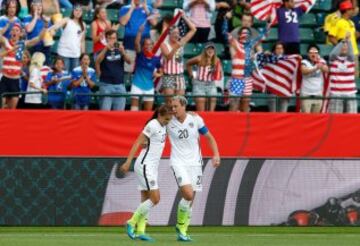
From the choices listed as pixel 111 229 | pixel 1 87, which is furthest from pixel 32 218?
pixel 1 87

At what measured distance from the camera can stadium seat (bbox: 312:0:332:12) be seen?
2595cm

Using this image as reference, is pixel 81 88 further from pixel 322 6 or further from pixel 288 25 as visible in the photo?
pixel 322 6

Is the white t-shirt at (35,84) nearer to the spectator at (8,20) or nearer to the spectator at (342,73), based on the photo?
the spectator at (8,20)

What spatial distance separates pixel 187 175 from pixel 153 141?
2.19ft

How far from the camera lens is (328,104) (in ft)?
A: 70.3

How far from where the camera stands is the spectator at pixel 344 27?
23.3 metres

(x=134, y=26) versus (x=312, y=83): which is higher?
(x=134, y=26)

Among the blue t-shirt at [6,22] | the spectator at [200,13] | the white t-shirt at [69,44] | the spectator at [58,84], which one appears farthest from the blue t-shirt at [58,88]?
the spectator at [200,13]

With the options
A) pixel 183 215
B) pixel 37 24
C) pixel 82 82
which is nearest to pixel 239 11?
pixel 37 24

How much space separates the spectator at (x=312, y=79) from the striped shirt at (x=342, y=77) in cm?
19

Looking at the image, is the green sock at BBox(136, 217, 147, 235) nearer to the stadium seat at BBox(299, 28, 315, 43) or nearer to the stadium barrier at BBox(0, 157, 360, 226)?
the stadium barrier at BBox(0, 157, 360, 226)

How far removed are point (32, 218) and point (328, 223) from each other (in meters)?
5.02

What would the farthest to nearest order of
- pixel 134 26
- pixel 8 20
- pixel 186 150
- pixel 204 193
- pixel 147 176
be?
pixel 134 26
pixel 8 20
pixel 204 193
pixel 186 150
pixel 147 176

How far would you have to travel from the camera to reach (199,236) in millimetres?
15945
